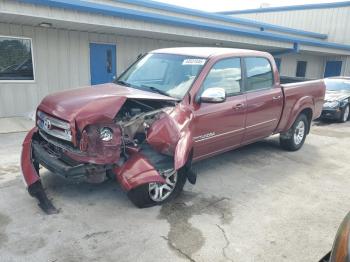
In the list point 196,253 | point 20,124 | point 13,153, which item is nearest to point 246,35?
point 20,124

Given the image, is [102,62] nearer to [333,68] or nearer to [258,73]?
[258,73]

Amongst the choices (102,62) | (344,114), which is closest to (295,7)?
(344,114)

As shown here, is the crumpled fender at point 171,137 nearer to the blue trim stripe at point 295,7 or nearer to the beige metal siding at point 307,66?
the beige metal siding at point 307,66

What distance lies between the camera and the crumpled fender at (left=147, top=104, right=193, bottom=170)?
3.57m

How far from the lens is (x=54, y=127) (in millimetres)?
3645

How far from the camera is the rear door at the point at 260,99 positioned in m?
5.13

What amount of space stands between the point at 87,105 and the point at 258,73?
3.18 m

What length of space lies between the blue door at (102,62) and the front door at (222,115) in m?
6.61

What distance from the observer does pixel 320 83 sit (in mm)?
6898

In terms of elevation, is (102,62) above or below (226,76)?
below

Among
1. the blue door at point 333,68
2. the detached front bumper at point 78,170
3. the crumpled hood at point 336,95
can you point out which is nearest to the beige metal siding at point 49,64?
the detached front bumper at point 78,170

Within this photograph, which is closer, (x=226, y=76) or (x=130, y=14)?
(x=226, y=76)

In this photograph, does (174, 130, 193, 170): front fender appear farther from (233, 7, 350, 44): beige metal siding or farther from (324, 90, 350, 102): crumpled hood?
(233, 7, 350, 44): beige metal siding

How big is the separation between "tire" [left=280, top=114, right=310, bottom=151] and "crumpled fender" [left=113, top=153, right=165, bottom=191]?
3845mm
